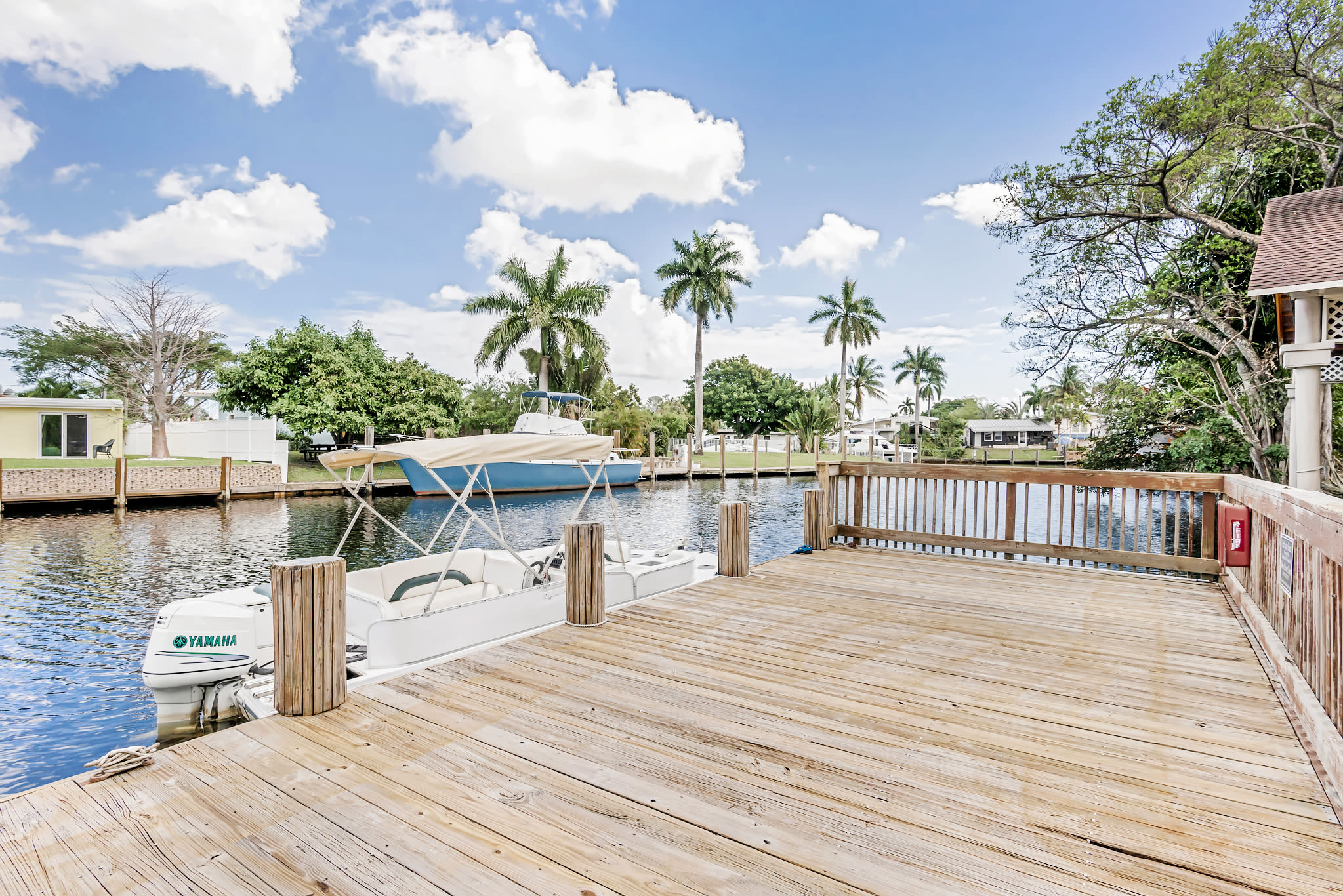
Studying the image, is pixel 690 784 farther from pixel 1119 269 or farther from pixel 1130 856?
pixel 1119 269

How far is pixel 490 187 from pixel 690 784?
45800mm

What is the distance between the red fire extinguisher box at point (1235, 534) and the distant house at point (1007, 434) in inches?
2553

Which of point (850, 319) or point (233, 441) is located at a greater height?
point (850, 319)

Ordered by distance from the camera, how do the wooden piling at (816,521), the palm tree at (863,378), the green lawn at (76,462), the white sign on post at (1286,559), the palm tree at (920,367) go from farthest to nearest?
the palm tree at (920,367)
the palm tree at (863,378)
the green lawn at (76,462)
the wooden piling at (816,521)
the white sign on post at (1286,559)

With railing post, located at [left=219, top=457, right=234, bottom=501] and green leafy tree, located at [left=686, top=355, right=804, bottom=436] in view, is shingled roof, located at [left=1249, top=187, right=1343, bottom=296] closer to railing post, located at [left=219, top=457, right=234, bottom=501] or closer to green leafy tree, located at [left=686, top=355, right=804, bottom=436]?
railing post, located at [left=219, top=457, right=234, bottom=501]

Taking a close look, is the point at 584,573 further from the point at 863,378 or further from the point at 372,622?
the point at 863,378

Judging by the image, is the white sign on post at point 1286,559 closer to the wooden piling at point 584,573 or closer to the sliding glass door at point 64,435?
the wooden piling at point 584,573

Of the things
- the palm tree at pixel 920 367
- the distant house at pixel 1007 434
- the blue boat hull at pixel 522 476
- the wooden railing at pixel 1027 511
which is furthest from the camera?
the distant house at pixel 1007 434

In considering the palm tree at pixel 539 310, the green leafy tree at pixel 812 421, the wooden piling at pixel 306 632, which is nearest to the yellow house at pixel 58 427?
the palm tree at pixel 539 310

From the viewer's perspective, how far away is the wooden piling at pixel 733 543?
6.71m

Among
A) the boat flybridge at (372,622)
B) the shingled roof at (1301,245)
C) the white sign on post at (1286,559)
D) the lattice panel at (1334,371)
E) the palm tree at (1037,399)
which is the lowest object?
the boat flybridge at (372,622)

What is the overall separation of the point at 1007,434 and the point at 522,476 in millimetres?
61090

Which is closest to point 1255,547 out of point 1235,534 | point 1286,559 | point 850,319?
point 1235,534

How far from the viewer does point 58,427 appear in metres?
27.0
